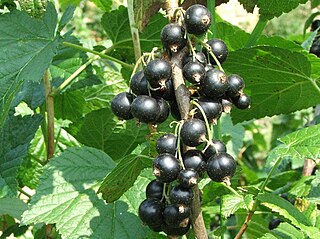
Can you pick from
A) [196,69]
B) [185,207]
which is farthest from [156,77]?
[185,207]

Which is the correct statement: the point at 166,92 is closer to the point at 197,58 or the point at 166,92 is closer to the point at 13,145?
the point at 197,58

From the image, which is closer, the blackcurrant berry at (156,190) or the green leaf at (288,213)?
the blackcurrant berry at (156,190)

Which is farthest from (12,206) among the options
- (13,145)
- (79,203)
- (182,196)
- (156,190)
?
(182,196)

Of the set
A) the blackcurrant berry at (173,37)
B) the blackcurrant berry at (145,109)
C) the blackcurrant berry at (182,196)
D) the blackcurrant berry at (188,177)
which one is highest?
the blackcurrant berry at (173,37)

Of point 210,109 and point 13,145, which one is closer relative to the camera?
point 210,109

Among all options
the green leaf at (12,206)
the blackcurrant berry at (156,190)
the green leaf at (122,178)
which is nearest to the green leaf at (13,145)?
the green leaf at (12,206)

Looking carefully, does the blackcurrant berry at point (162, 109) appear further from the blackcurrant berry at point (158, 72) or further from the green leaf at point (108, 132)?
the green leaf at point (108, 132)

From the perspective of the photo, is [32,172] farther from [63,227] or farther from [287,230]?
[287,230]
